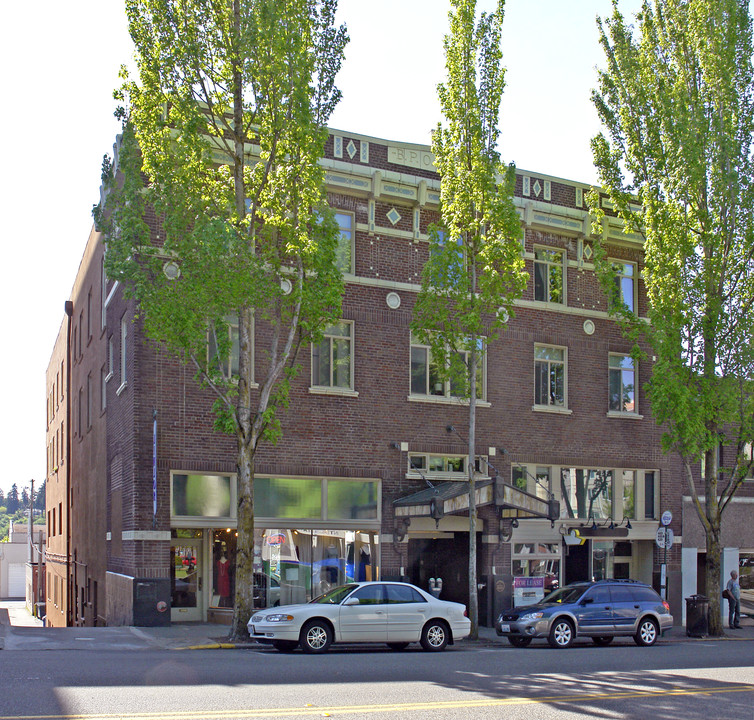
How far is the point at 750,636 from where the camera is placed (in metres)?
24.0

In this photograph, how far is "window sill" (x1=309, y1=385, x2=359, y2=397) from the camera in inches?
898

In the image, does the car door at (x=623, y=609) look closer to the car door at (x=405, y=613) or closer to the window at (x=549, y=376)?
the car door at (x=405, y=613)

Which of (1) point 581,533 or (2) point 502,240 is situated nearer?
(2) point 502,240

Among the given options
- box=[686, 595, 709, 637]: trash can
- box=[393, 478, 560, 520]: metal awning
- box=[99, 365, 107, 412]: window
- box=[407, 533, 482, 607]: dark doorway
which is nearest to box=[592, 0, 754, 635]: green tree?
box=[686, 595, 709, 637]: trash can

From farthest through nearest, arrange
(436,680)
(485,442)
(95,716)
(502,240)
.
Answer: (485,442)
(502,240)
(436,680)
(95,716)

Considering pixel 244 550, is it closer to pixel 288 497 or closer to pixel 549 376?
pixel 288 497

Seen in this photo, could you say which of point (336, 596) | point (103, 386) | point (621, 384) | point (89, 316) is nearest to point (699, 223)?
point (621, 384)

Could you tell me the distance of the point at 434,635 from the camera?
17297 millimetres

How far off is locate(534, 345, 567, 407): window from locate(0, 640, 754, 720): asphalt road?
35.1ft

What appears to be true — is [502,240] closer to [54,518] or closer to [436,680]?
[436,680]

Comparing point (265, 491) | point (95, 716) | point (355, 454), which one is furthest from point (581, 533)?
point (95, 716)

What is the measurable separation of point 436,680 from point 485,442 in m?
13.0

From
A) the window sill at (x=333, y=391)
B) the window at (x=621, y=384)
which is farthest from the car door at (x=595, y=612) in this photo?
the window at (x=621, y=384)

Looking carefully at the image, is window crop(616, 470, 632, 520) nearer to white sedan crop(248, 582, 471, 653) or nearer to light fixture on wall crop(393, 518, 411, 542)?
light fixture on wall crop(393, 518, 411, 542)
